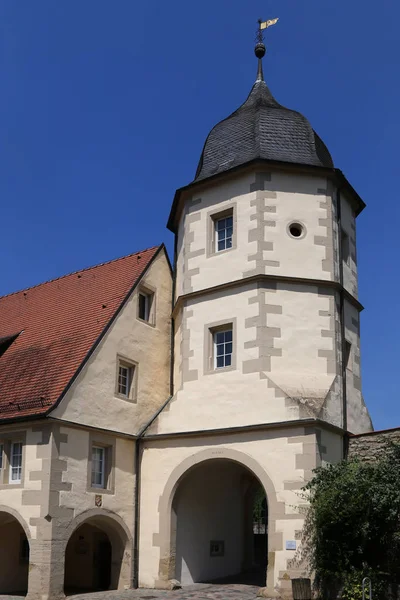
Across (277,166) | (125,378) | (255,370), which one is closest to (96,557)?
(125,378)

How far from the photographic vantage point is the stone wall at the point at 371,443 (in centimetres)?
1548

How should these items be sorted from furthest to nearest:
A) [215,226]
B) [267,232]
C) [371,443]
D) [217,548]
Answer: [215,226], [217,548], [267,232], [371,443]

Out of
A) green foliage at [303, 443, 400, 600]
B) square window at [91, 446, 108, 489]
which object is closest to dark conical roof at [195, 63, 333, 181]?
square window at [91, 446, 108, 489]

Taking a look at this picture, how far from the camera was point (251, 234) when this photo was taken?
17.7 meters

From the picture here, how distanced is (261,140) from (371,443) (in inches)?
311

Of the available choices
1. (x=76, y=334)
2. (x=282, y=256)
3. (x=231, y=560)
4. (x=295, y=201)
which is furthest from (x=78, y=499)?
(x=295, y=201)

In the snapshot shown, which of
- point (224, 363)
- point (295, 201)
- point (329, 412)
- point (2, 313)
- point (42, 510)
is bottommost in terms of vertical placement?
point (42, 510)

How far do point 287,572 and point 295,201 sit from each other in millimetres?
8446

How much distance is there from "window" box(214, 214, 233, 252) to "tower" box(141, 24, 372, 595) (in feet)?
0.12

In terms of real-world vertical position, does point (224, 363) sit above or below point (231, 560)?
above

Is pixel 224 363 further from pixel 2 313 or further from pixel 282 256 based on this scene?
pixel 2 313

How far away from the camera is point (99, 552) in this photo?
18.1 m

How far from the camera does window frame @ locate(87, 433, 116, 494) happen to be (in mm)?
16297

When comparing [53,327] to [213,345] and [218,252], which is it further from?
[218,252]
